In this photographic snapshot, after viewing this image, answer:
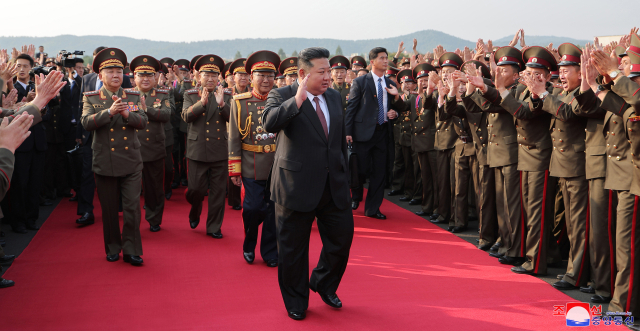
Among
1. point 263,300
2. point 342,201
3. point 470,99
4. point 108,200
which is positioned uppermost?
point 470,99

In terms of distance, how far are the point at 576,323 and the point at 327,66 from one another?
2599mm

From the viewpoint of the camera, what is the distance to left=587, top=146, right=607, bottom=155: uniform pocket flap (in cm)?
431

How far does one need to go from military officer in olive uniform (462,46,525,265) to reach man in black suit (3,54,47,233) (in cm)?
561

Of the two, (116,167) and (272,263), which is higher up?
(116,167)

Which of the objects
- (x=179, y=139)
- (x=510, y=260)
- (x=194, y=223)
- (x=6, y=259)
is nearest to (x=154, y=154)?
(x=194, y=223)

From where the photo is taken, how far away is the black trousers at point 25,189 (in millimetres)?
6910

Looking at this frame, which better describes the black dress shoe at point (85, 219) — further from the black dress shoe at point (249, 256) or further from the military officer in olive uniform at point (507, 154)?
the military officer in olive uniform at point (507, 154)

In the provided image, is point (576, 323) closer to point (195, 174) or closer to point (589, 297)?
point (589, 297)

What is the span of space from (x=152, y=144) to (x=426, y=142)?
3869 millimetres

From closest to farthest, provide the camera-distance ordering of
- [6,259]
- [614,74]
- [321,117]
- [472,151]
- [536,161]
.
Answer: [614,74] < [321,117] < [536,161] < [6,259] < [472,151]

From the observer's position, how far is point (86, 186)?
285 inches

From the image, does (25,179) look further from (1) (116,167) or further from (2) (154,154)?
(1) (116,167)

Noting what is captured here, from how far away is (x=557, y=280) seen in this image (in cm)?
492

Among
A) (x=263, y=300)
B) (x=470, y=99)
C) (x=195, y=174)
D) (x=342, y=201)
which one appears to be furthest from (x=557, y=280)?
(x=195, y=174)
